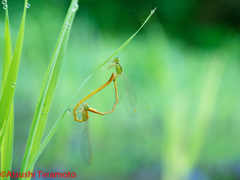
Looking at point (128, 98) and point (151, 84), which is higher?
point (151, 84)

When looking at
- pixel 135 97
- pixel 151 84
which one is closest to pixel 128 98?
pixel 135 97

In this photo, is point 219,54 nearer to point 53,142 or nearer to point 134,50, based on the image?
point 134,50

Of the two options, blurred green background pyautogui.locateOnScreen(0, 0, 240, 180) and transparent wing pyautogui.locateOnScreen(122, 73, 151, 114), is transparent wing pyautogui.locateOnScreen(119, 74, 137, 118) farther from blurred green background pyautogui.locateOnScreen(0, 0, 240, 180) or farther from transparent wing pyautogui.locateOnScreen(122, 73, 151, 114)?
blurred green background pyautogui.locateOnScreen(0, 0, 240, 180)

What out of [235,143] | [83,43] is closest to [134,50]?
[83,43]

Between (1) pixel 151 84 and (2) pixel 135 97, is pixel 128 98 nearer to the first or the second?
(2) pixel 135 97

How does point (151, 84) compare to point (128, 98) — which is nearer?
point (128, 98)

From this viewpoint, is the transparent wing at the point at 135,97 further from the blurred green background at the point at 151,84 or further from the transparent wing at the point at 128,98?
the blurred green background at the point at 151,84

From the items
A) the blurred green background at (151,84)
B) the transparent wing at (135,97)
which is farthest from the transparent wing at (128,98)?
the blurred green background at (151,84)

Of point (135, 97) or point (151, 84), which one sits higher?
point (151, 84)
